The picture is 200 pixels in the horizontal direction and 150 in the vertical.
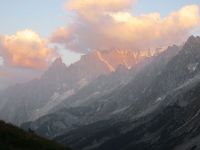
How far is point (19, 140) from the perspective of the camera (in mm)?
53062

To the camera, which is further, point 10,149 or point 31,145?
point 31,145

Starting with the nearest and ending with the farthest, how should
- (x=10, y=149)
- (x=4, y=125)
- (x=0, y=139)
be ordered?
(x=10, y=149), (x=0, y=139), (x=4, y=125)

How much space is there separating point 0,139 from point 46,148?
4917mm

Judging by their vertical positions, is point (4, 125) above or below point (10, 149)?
above

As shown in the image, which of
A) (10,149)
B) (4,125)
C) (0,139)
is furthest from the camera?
(4,125)

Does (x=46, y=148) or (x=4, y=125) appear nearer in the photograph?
(x=46, y=148)

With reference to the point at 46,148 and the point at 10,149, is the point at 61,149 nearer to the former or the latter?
the point at 46,148

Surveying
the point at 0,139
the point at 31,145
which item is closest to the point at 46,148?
the point at 31,145

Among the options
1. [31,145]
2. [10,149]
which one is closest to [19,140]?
[31,145]

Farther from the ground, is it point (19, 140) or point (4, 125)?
point (4, 125)

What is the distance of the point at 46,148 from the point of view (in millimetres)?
52688

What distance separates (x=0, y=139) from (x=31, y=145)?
11.0ft

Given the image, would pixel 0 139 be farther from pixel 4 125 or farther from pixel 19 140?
pixel 4 125

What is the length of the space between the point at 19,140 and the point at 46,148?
9.94 feet
